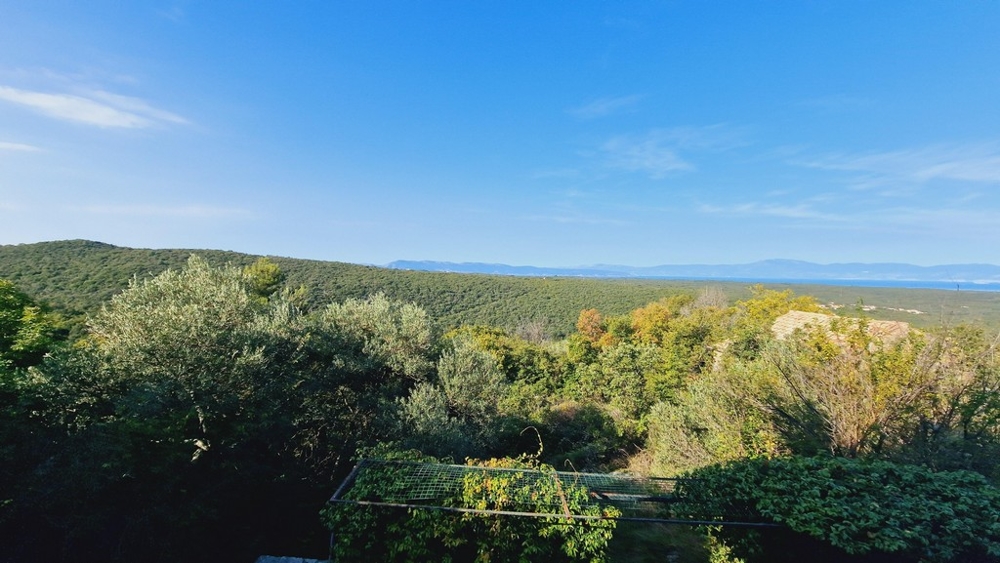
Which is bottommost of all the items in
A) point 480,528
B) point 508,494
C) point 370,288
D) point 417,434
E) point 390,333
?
point 417,434

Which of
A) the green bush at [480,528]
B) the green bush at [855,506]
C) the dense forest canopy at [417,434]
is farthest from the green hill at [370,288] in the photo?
the green bush at [480,528]

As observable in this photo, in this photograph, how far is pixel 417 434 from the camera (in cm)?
1109

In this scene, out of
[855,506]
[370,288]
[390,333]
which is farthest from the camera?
[370,288]

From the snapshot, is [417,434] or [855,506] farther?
[417,434]

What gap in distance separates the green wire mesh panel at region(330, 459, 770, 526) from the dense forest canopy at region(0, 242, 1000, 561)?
3.4 inches

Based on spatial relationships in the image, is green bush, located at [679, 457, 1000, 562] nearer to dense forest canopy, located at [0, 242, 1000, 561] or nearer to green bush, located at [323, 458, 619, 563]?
dense forest canopy, located at [0, 242, 1000, 561]

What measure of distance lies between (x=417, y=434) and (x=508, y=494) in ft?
21.3

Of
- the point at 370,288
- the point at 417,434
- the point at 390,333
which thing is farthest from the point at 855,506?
the point at 370,288

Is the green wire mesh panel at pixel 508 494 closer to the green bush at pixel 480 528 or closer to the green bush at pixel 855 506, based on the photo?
the green bush at pixel 480 528

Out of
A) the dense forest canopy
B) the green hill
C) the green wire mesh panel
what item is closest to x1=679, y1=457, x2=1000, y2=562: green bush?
the dense forest canopy

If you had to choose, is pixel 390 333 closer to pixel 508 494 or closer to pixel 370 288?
pixel 508 494

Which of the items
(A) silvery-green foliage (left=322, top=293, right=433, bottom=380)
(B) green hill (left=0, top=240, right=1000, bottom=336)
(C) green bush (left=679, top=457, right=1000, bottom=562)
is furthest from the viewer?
(B) green hill (left=0, top=240, right=1000, bottom=336)

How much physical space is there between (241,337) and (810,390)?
43.1 feet

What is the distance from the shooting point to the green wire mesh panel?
203 inches
